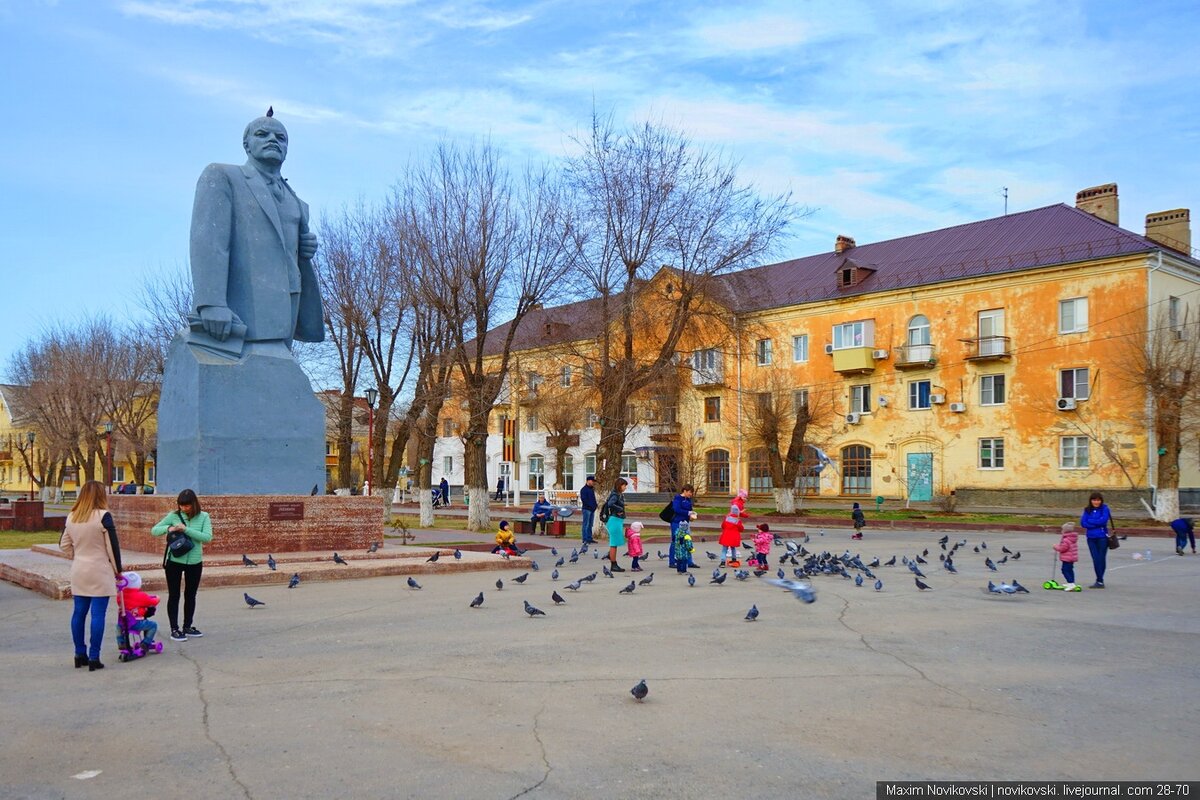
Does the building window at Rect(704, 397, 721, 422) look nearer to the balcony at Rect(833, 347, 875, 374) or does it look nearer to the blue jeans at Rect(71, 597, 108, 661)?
the balcony at Rect(833, 347, 875, 374)

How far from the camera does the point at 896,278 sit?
44.6m

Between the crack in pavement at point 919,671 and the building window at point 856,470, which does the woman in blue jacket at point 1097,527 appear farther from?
the building window at point 856,470

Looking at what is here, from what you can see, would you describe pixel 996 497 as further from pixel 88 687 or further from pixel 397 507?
pixel 88 687

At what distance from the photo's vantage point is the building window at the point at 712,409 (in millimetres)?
51062

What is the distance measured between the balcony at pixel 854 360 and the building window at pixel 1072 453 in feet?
29.2

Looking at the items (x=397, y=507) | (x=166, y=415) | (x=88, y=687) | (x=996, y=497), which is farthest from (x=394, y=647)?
(x=397, y=507)

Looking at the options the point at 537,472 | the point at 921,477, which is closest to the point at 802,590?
the point at 921,477

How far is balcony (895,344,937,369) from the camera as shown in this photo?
4228 cm

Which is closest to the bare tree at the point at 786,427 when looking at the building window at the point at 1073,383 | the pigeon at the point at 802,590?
the building window at the point at 1073,383

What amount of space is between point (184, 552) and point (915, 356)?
38240mm

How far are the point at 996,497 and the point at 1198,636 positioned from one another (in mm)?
31913

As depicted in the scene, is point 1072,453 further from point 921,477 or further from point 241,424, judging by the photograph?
point 241,424

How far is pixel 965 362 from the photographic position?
41.4 m

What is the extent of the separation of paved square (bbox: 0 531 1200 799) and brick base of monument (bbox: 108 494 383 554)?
2.73 m
